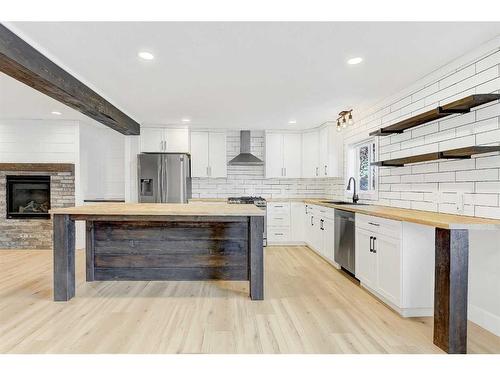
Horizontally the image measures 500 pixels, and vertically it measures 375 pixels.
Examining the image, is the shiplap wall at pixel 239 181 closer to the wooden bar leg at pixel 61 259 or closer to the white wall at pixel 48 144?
the white wall at pixel 48 144

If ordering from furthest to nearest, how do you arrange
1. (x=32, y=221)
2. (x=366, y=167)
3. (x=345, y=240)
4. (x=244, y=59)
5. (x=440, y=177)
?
(x=32, y=221)
(x=366, y=167)
(x=345, y=240)
(x=440, y=177)
(x=244, y=59)

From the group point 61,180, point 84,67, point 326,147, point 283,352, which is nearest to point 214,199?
point 326,147

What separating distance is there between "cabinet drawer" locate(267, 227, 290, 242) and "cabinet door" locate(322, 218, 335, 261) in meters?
1.16

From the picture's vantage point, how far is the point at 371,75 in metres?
3.19

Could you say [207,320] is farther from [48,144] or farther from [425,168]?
[48,144]

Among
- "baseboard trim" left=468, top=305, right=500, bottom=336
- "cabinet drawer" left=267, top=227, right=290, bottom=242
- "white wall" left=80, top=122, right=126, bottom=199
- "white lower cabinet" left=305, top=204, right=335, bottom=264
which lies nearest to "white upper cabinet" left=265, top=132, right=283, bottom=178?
"white lower cabinet" left=305, top=204, right=335, bottom=264

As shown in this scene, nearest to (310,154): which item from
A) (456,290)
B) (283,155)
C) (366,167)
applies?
(283,155)

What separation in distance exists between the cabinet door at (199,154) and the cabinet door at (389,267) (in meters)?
3.80

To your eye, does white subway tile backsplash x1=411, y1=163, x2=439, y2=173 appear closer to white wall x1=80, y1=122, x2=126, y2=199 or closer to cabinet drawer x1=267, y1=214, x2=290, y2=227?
cabinet drawer x1=267, y1=214, x2=290, y2=227

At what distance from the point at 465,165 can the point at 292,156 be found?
363 cm

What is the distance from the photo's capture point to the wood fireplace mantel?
17.1 feet

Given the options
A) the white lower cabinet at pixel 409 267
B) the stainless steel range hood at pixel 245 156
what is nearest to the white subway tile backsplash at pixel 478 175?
the white lower cabinet at pixel 409 267

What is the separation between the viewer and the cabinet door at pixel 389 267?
2709 mm

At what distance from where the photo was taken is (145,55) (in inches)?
107
